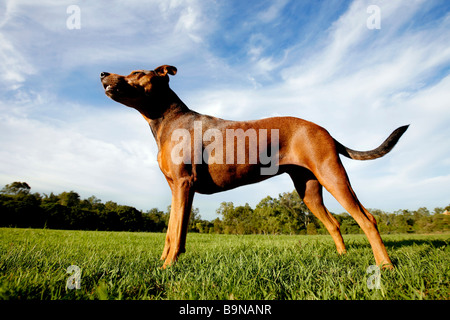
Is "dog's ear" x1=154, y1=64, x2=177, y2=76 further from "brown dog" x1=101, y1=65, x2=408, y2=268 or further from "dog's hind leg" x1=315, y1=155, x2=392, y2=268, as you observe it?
"dog's hind leg" x1=315, y1=155, x2=392, y2=268

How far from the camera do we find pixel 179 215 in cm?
308

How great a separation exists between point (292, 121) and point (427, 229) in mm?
44881

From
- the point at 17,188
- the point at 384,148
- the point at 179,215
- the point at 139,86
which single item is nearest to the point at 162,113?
the point at 139,86

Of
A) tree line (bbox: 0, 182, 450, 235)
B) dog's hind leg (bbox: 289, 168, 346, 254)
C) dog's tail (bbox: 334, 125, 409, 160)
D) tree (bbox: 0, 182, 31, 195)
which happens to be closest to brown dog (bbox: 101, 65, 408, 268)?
dog's tail (bbox: 334, 125, 409, 160)

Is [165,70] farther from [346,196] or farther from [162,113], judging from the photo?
[346,196]

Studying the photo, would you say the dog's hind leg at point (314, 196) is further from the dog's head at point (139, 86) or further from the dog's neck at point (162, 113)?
the dog's head at point (139, 86)

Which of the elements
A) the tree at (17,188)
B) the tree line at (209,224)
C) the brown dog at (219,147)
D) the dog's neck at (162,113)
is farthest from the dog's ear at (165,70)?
the tree at (17,188)

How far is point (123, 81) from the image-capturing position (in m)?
3.49

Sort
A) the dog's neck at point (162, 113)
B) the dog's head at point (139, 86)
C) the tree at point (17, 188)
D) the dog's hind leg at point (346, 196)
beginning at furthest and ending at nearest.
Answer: the tree at point (17, 188), the dog's neck at point (162, 113), the dog's head at point (139, 86), the dog's hind leg at point (346, 196)

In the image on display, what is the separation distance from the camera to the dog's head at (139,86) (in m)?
3.45
